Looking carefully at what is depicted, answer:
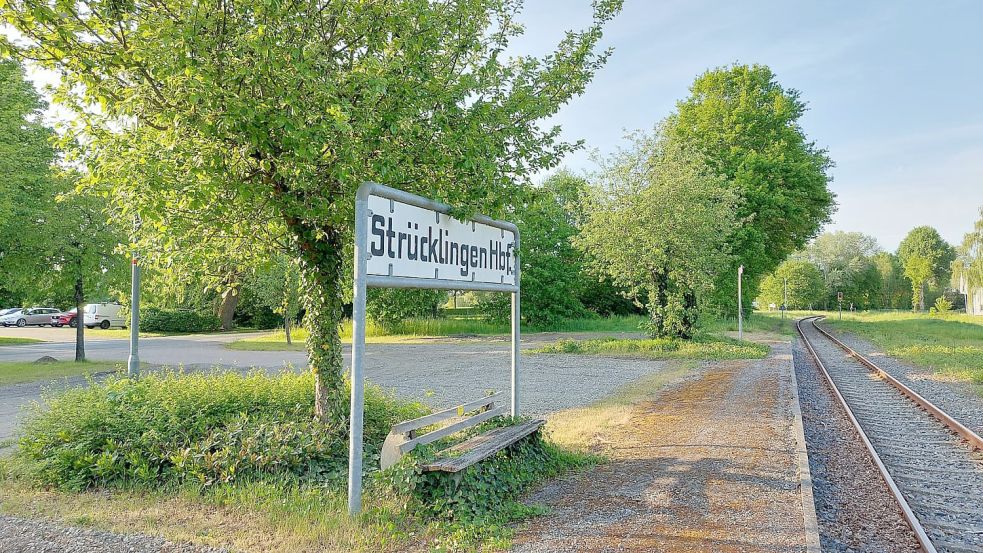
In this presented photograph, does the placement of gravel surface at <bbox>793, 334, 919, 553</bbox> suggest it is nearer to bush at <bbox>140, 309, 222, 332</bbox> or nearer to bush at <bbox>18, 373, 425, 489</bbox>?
bush at <bbox>18, 373, 425, 489</bbox>

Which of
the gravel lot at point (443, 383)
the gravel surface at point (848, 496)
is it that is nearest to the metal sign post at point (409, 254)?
the gravel lot at point (443, 383)

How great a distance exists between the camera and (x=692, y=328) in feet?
79.8

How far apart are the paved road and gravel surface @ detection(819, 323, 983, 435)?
6140mm


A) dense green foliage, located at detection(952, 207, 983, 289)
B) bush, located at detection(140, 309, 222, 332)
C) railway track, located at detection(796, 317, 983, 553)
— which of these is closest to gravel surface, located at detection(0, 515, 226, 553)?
railway track, located at detection(796, 317, 983, 553)

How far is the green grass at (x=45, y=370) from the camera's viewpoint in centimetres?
1456

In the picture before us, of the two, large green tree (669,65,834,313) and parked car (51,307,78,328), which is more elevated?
large green tree (669,65,834,313)

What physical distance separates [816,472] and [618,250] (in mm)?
15637

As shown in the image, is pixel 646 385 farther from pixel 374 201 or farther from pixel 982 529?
pixel 374 201

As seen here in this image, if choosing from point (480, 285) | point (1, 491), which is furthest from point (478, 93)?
point (1, 491)

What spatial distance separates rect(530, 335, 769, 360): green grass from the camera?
2116 centimetres

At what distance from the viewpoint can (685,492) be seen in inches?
225

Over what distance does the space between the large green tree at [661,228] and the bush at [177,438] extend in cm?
1683

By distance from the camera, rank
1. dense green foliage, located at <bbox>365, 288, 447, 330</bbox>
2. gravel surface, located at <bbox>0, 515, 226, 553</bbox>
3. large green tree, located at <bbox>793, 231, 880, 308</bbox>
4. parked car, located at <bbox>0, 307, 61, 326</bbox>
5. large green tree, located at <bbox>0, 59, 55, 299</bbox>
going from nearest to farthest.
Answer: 1. gravel surface, located at <bbox>0, 515, 226, 553</bbox>
2. large green tree, located at <bbox>0, 59, 55, 299</bbox>
3. dense green foliage, located at <bbox>365, 288, 447, 330</bbox>
4. parked car, located at <bbox>0, 307, 61, 326</bbox>
5. large green tree, located at <bbox>793, 231, 880, 308</bbox>

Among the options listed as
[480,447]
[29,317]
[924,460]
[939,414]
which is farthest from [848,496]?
[29,317]
